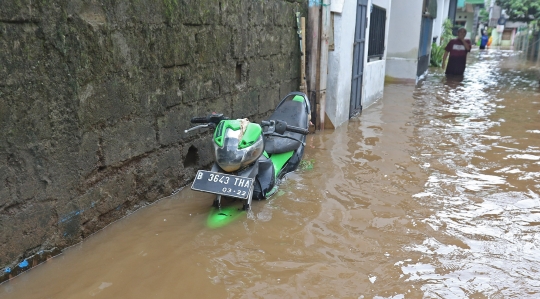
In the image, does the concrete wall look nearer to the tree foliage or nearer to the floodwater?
the floodwater

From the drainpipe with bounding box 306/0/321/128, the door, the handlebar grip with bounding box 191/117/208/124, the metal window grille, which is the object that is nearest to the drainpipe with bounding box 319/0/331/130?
the drainpipe with bounding box 306/0/321/128

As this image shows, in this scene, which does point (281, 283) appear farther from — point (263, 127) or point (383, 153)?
point (383, 153)

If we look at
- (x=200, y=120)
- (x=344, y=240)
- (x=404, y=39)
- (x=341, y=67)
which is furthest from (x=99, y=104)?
(x=404, y=39)

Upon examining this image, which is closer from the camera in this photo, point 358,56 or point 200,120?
point 200,120

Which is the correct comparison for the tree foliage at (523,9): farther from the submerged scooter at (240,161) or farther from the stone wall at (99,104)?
the submerged scooter at (240,161)

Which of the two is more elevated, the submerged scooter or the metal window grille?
the metal window grille

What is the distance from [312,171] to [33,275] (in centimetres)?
299

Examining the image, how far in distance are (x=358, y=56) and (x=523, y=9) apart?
23.4 metres

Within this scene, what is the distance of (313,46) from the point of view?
6355 millimetres

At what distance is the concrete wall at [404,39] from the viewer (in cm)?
1250

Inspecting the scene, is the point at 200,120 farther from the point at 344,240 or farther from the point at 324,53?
the point at 324,53

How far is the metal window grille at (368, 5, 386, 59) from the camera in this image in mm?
8719

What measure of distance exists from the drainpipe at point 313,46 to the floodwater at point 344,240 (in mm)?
1338

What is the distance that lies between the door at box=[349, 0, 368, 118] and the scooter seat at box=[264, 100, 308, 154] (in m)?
2.91
